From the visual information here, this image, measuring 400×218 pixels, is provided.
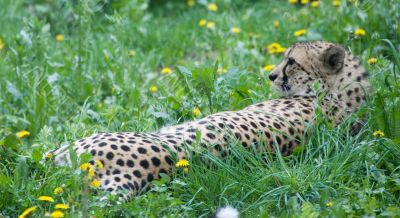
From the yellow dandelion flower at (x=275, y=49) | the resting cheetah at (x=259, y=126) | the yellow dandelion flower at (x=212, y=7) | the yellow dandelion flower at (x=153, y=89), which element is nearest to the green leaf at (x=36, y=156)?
the resting cheetah at (x=259, y=126)

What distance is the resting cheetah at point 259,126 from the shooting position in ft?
14.4

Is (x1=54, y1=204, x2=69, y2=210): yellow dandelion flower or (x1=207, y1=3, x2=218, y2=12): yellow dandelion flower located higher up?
(x1=207, y1=3, x2=218, y2=12): yellow dandelion flower

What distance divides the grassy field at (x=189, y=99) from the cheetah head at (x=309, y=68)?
253 mm

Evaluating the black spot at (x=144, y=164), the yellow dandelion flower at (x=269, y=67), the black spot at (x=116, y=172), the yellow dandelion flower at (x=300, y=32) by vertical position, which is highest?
the yellow dandelion flower at (x=300, y=32)

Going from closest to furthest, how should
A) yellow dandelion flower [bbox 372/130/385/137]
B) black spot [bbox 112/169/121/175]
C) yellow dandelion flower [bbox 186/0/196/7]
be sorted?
black spot [bbox 112/169/121/175], yellow dandelion flower [bbox 372/130/385/137], yellow dandelion flower [bbox 186/0/196/7]

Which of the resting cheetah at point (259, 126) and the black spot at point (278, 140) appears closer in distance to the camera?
the resting cheetah at point (259, 126)


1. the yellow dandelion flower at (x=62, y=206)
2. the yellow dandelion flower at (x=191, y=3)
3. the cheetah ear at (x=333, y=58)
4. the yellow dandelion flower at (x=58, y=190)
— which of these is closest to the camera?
the yellow dandelion flower at (x=62, y=206)

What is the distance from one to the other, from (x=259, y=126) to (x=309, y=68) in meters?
0.90

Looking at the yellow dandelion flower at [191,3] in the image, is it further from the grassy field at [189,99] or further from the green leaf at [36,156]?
the green leaf at [36,156]

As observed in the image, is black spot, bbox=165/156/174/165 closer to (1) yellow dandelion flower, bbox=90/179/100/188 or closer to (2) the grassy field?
(2) the grassy field

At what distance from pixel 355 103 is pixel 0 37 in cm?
349

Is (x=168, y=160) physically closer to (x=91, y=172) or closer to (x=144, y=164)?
(x=144, y=164)

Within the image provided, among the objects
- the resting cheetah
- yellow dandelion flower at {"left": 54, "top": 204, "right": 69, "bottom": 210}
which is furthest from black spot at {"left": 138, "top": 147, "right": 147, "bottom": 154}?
yellow dandelion flower at {"left": 54, "top": 204, "right": 69, "bottom": 210}

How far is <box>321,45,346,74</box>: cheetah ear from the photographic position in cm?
553
